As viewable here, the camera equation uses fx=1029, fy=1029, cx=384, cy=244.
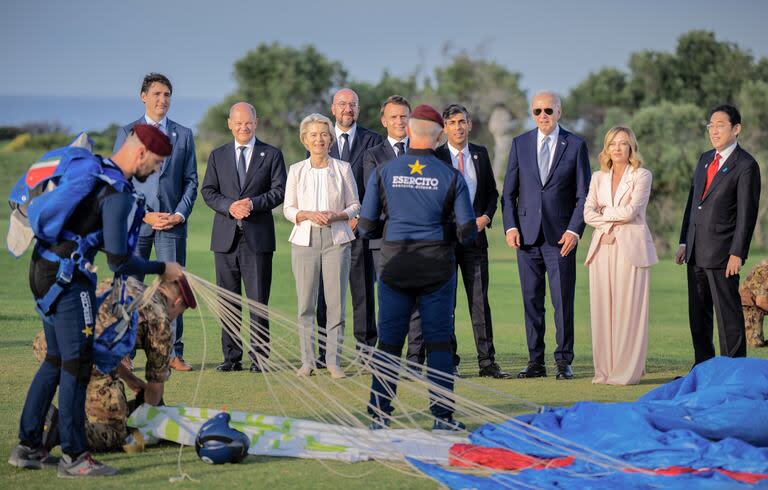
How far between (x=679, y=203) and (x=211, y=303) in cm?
2606

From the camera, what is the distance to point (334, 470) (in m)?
5.93

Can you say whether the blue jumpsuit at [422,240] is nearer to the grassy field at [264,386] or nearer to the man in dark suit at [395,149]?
the grassy field at [264,386]

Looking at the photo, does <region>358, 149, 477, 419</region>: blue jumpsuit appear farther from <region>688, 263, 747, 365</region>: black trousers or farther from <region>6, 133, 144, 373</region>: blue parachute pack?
<region>688, 263, 747, 365</region>: black trousers

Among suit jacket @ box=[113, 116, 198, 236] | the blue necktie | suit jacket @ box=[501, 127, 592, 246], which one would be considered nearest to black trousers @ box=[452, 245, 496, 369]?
suit jacket @ box=[501, 127, 592, 246]

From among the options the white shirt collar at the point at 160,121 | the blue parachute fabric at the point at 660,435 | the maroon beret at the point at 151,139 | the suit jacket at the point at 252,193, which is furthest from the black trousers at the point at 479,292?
the maroon beret at the point at 151,139

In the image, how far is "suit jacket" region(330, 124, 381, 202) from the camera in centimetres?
952

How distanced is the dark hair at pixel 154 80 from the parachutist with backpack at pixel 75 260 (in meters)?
3.60

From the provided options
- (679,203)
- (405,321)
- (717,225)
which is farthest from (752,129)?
(405,321)

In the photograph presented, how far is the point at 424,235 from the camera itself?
6715 mm

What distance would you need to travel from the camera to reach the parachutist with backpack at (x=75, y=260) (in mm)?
5594

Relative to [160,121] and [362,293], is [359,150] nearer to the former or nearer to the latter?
[362,293]

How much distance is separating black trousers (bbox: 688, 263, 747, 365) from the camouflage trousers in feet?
8.54

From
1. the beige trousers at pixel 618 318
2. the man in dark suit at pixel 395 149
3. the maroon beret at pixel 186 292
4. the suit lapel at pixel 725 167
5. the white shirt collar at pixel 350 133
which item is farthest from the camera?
the white shirt collar at pixel 350 133

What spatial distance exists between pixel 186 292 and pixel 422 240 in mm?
1578
